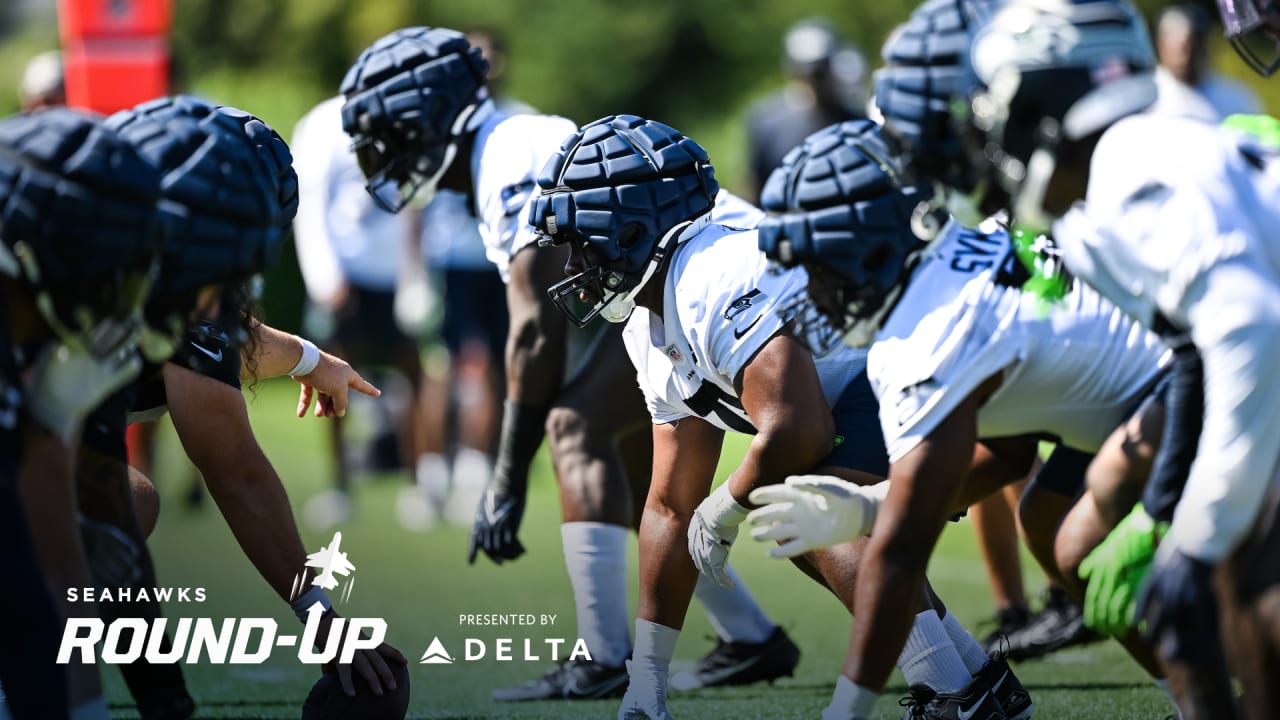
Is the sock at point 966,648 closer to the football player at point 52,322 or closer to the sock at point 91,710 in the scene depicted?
the sock at point 91,710

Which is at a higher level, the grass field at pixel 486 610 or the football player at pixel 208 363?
the football player at pixel 208 363

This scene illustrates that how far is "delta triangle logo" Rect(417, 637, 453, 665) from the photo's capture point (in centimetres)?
532

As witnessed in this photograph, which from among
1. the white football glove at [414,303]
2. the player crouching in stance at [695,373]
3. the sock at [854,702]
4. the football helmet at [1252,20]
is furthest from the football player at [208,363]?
the white football glove at [414,303]

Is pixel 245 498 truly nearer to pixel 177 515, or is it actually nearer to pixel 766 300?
pixel 766 300

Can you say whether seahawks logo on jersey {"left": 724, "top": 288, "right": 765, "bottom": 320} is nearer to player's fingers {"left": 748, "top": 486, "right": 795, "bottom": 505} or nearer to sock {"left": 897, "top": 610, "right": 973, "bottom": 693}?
player's fingers {"left": 748, "top": 486, "right": 795, "bottom": 505}

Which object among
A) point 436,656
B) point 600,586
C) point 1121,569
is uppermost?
Answer: point 1121,569

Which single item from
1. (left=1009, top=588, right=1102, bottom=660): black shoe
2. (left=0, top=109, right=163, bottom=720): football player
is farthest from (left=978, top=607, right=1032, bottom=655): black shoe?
(left=0, top=109, right=163, bottom=720): football player

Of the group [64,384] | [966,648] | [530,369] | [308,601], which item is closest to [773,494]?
[966,648]

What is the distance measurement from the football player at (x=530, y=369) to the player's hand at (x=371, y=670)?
3.22 ft

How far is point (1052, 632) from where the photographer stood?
5211 mm

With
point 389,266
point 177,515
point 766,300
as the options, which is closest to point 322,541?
point 177,515

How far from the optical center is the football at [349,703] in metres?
3.79

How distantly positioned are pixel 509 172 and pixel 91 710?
2.20 metres

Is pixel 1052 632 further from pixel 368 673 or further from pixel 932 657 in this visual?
pixel 368 673
